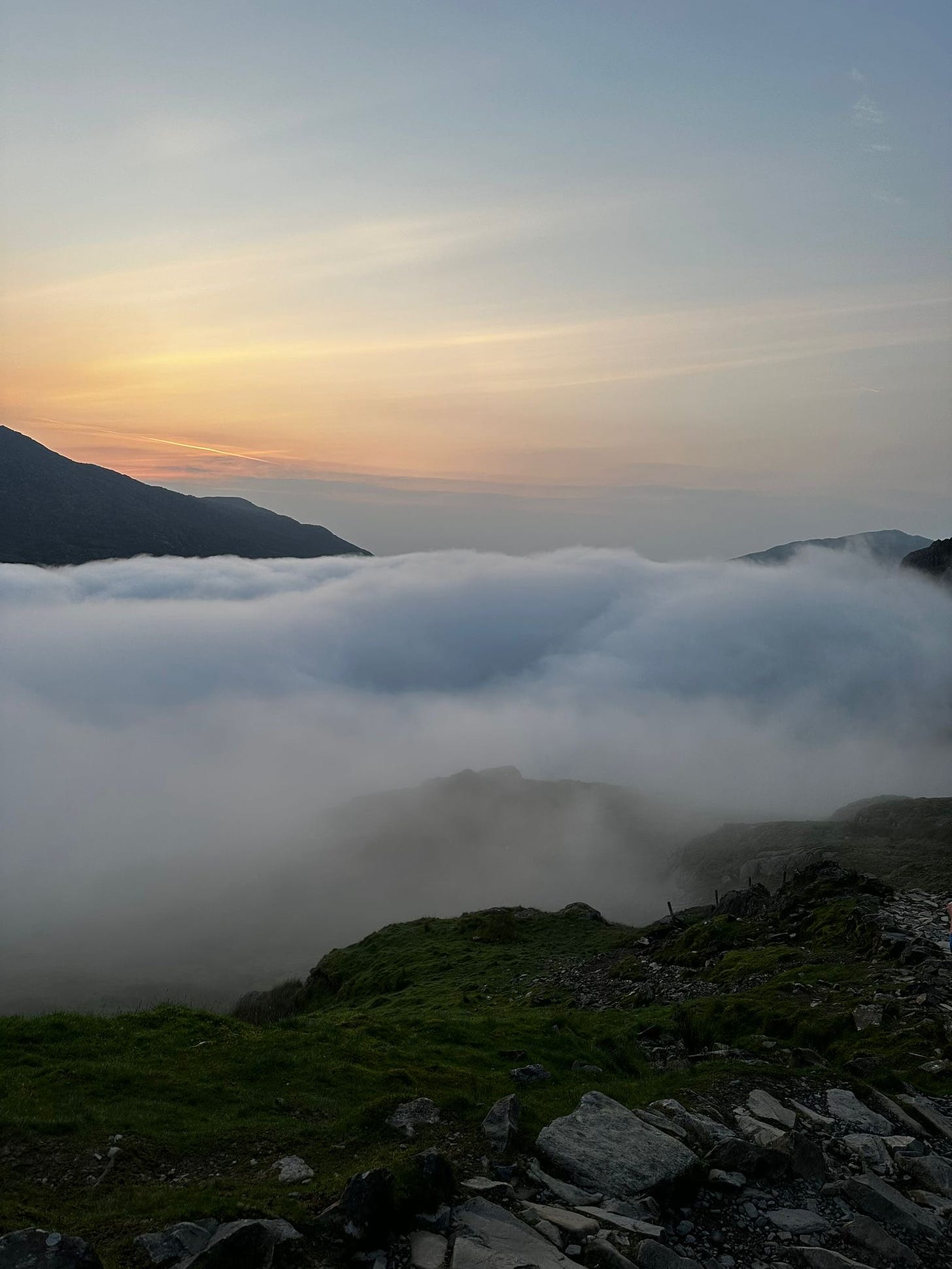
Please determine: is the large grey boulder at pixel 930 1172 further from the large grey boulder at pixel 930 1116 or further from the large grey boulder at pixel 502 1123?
the large grey boulder at pixel 502 1123

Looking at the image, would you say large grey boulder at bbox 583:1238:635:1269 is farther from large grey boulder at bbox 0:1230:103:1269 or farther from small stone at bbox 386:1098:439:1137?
large grey boulder at bbox 0:1230:103:1269

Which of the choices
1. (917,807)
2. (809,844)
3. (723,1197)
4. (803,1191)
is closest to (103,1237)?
(723,1197)

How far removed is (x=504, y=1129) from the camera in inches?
664

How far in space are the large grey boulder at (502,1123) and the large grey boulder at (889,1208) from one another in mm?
6911

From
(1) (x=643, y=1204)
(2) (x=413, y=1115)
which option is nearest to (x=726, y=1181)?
→ (1) (x=643, y=1204)

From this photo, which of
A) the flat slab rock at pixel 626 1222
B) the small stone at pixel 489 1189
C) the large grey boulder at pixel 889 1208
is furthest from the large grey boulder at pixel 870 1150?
the small stone at pixel 489 1189

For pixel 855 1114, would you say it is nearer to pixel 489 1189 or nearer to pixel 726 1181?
pixel 726 1181

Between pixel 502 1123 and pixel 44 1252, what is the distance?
9.34 meters

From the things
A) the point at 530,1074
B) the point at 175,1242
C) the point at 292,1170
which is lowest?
Answer: the point at 530,1074

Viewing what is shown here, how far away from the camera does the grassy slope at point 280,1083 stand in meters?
15.1

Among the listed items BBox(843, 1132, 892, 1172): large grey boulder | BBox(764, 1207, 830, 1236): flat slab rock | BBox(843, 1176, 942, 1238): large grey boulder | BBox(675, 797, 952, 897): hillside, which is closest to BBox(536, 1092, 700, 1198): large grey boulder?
BBox(764, 1207, 830, 1236): flat slab rock

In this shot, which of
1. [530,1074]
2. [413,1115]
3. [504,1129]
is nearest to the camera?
[504,1129]

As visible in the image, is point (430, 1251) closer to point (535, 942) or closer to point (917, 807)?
point (535, 942)

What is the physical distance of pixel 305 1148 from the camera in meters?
17.8
